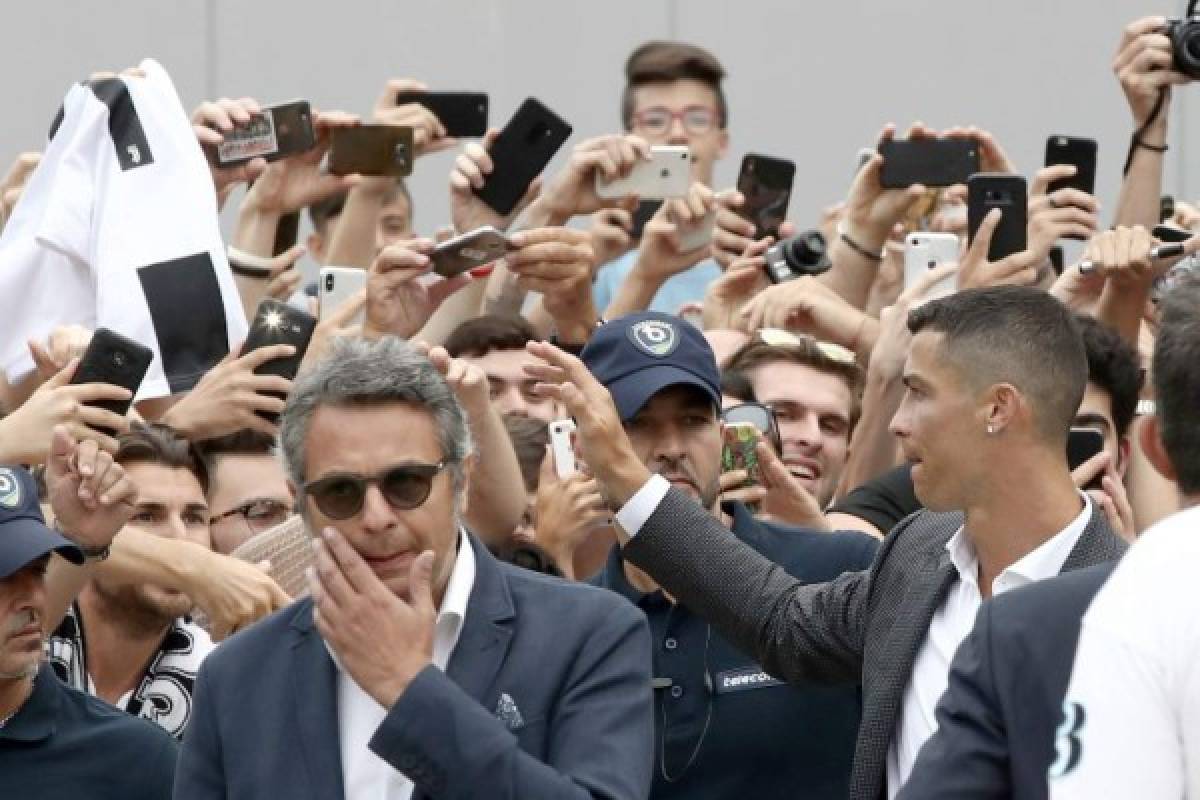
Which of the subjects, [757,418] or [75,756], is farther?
[757,418]

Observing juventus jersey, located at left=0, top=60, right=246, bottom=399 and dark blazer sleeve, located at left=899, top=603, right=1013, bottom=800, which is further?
juventus jersey, located at left=0, top=60, right=246, bottom=399

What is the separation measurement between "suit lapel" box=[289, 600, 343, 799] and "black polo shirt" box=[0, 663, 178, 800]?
34.7 inches

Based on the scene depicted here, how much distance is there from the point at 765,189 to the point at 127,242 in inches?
94.2

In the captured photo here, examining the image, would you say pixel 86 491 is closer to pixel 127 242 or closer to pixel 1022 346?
pixel 127 242

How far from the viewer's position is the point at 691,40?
37.5ft

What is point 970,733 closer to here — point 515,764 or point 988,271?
point 515,764

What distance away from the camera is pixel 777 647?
16.3 feet

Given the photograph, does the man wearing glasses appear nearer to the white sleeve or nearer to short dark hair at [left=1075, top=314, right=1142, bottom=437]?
short dark hair at [left=1075, top=314, right=1142, bottom=437]

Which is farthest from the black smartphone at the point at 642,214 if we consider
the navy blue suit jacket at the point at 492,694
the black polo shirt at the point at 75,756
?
the navy blue suit jacket at the point at 492,694

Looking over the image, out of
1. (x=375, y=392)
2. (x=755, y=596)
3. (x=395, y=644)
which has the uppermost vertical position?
(x=375, y=392)

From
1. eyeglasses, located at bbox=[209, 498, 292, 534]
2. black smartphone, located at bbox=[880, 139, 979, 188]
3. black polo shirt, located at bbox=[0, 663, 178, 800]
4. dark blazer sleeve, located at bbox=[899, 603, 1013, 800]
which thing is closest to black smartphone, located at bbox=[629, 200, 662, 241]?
black smartphone, located at bbox=[880, 139, 979, 188]

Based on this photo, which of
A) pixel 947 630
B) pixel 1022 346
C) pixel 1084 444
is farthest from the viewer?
pixel 1084 444

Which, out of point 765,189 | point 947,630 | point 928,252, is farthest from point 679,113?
point 947,630

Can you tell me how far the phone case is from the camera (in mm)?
5777
